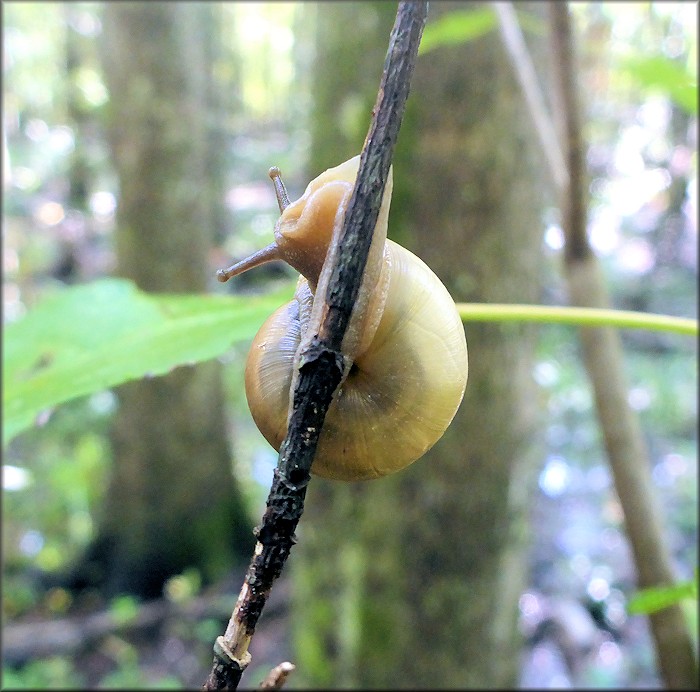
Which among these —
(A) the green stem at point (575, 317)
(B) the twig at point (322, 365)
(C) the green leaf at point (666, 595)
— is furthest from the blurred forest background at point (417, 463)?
(B) the twig at point (322, 365)

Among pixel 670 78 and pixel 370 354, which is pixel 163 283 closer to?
pixel 670 78

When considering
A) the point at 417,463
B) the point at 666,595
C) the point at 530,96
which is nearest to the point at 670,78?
the point at 530,96

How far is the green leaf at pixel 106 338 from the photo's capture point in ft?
2.83

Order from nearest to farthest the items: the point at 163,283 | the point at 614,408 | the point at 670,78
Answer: the point at 670,78 < the point at 614,408 < the point at 163,283

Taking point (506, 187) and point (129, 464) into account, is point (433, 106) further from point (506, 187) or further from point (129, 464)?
point (129, 464)

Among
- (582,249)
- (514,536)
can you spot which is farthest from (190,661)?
(582,249)

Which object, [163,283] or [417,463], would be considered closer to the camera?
[417,463]

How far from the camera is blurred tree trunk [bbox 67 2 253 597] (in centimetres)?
402

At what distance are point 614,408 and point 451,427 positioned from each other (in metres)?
0.91

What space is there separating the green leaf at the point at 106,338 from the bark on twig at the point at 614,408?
0.66 m

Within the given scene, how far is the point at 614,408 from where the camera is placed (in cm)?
136

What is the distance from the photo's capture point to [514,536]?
7.74 feet

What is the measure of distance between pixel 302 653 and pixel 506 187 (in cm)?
187

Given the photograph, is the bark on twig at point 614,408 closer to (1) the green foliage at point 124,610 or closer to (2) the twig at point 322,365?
(2) the twig at point 322,365
